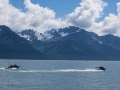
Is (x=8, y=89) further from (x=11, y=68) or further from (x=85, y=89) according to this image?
(x=11, y=68)

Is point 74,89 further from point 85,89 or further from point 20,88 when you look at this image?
point 20,88

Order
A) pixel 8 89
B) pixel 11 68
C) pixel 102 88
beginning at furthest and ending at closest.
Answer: pixel 11 68, pixel 102 88, pixel 8 89

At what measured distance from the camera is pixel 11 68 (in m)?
177

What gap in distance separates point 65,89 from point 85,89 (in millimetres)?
6522

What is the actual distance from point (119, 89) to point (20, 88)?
3110 centimetres

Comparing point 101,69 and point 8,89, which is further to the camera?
point 101,69

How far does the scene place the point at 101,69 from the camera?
178 meters

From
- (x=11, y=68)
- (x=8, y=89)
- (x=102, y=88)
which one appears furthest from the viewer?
(x=11, y=68)

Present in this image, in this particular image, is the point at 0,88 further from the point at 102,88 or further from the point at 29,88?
the point at 102,88

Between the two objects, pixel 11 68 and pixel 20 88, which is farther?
pixel 11 68

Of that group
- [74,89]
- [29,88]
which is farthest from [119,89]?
[29,88]

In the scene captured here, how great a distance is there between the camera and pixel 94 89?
8538 centimetres

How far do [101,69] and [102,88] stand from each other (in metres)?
91.1

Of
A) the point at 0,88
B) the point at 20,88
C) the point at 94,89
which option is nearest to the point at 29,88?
the point at 20,88
